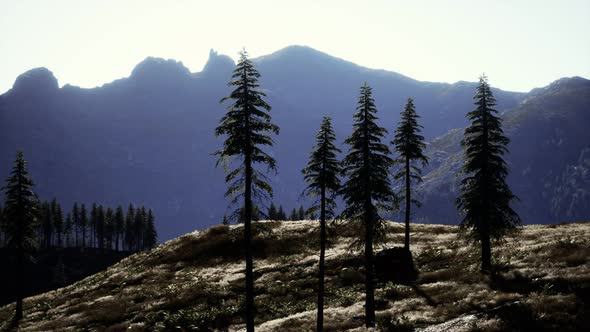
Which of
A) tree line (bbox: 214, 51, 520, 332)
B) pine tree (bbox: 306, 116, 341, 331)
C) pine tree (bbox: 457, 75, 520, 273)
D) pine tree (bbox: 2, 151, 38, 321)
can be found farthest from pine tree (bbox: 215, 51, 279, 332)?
pine tree (bbox: 2, 151, 38, 321)

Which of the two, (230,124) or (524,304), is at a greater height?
(230,124)

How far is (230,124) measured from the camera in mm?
23766

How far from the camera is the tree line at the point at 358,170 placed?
2378cm

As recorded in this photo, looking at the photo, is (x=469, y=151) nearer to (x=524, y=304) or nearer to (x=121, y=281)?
(x=524, y=304)

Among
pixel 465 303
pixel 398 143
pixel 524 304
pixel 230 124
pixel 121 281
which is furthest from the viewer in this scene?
pixel 121 281

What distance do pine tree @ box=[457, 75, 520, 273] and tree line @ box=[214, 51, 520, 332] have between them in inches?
2.9

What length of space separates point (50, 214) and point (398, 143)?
114 m

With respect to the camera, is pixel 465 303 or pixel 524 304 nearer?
pixel 524 304

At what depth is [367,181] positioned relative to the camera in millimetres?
28031

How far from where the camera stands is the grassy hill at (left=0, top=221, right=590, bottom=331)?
22.8 m

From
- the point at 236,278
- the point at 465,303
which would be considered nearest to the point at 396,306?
the point at 465,303

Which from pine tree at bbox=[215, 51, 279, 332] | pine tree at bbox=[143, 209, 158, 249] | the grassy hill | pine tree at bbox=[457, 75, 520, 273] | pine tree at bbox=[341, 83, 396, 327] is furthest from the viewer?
pine tree at bbox=[143, 209, 158, 249]

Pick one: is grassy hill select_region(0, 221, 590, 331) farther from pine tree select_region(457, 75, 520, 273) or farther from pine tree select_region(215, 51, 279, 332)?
pine tree select_region(457, 75, 520, 273)

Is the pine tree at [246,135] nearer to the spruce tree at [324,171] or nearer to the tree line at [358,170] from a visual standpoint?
the tree line at [358,170]
